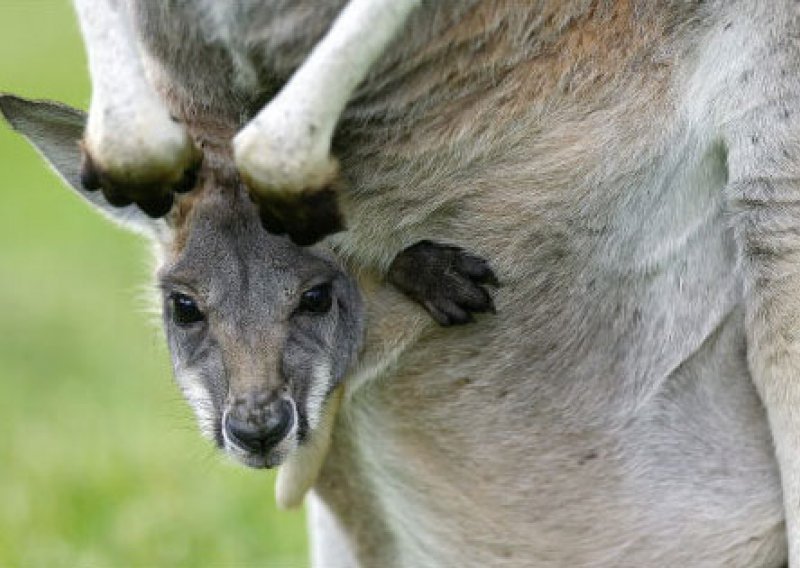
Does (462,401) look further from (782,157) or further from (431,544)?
(782,157)

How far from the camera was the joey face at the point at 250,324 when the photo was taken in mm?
4258

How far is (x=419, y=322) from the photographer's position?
15.1 ft

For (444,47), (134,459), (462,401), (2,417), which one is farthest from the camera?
(2,417)

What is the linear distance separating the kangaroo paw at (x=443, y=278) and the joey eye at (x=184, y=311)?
1.43ft

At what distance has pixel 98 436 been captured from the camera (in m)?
7.62

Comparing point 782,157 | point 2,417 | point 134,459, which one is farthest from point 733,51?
point 2,417

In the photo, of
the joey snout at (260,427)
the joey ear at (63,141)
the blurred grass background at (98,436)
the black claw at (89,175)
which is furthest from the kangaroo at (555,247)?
the blurred grass background at (98,436)

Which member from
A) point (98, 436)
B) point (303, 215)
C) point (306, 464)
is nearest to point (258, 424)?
point (303, 215)

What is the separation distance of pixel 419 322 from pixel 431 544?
601 mm

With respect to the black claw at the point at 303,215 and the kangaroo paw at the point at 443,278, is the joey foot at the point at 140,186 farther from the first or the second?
the kangaroo paw at the point at 443,278

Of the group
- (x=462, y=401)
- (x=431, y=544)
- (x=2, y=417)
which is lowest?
(x=2, y=417)

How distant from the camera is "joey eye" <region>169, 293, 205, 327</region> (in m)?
4.38

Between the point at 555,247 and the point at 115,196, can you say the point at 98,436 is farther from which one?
the point at 115,196

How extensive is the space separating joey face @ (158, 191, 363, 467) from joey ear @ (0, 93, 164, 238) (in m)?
0.23
